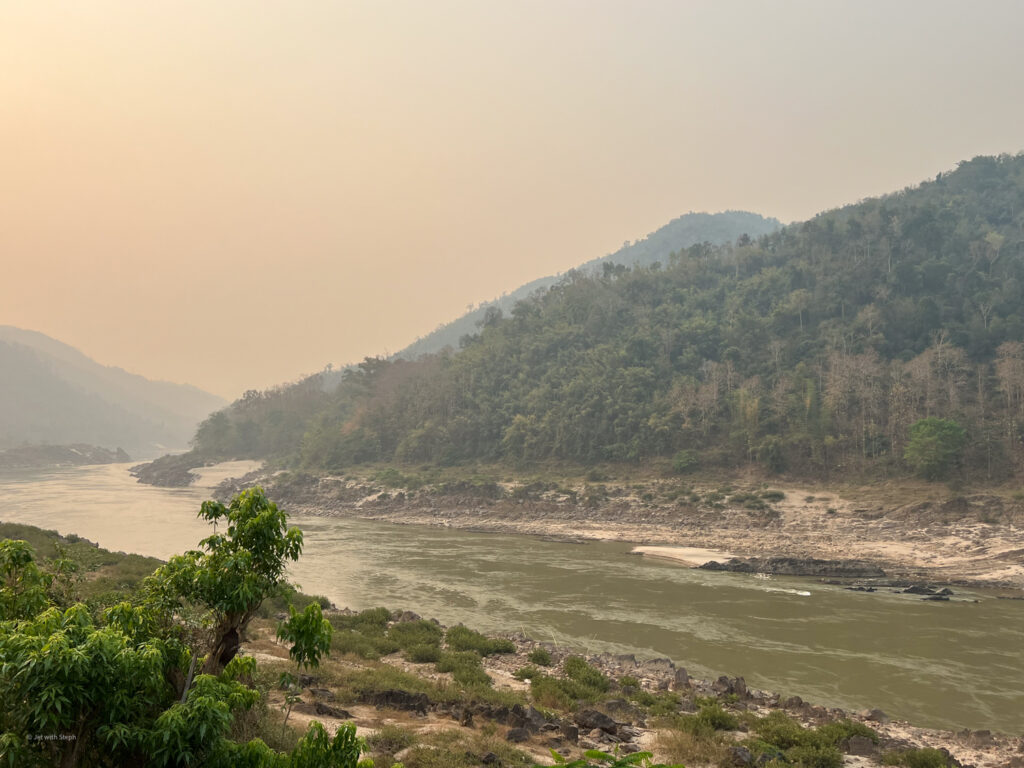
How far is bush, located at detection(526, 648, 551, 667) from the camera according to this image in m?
19.9

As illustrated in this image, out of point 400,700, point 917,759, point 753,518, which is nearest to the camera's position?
point 917,759

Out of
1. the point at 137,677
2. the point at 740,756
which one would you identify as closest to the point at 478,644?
the point at 740,756

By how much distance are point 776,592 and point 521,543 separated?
21.9 m

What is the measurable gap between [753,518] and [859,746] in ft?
132

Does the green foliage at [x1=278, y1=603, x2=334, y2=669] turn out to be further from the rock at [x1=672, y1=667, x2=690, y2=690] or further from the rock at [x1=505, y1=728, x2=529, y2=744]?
the rock at [x1=672, y1=667, x2=690, y2=690]

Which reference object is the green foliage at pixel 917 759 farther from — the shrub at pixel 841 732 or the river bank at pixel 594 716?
the shrub at pixel 841 732

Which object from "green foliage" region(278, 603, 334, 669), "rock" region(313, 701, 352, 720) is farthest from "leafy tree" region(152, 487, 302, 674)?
"rock" region(313, 701, 352, 720)

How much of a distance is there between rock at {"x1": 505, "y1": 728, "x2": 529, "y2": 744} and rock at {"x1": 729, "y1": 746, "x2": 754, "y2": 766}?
4229mm

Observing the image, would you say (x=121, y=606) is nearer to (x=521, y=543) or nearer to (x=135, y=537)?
(x=521, y=543)

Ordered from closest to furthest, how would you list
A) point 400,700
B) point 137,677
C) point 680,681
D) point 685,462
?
point 137,677 → point 400,700 → point 680,681 → point 685,462

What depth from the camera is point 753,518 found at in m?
51.3

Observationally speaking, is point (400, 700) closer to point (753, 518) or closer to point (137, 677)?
point (137, 677)

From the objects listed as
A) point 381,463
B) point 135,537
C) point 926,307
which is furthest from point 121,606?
point 926,307

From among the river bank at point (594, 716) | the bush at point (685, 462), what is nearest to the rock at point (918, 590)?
the river bank at point (594, 716)
